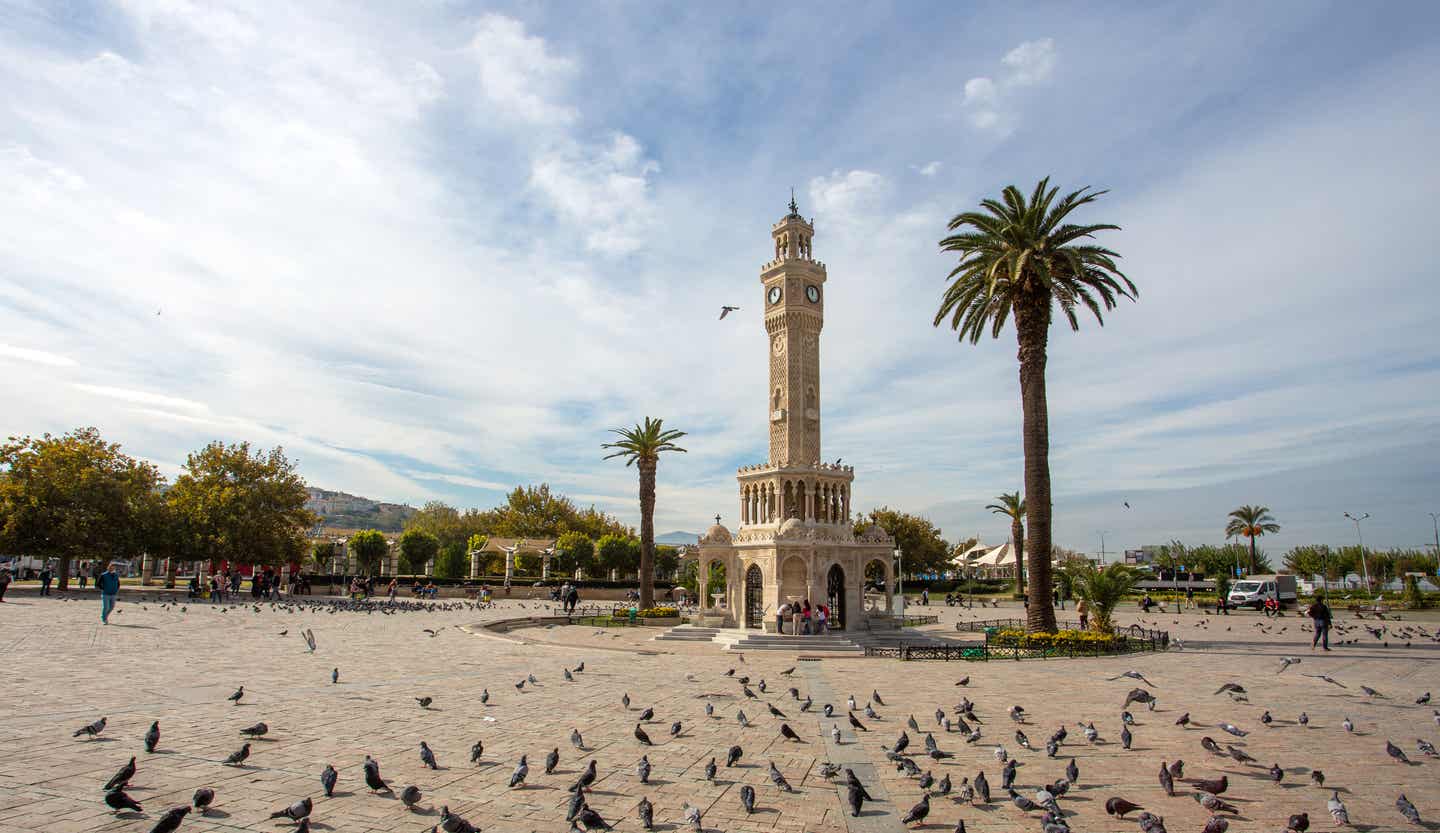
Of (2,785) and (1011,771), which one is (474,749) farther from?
(1011,771)

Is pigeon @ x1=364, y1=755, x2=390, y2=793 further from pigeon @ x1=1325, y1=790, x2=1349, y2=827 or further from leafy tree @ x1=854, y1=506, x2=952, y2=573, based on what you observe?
leafy tree @ x1=854, y1=506, x2=952, y2=573

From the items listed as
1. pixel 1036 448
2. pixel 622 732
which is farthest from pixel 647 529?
pixel 622 732

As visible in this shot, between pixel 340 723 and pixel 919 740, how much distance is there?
8035 millimetres

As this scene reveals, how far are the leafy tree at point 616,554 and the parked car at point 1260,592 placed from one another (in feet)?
150

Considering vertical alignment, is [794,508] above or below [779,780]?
above

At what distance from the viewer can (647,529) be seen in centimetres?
3788

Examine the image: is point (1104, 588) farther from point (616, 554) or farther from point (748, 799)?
point (616, 554)

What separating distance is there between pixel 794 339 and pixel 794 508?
7639 millimetres

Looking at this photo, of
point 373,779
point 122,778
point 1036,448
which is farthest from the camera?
point 1036,448

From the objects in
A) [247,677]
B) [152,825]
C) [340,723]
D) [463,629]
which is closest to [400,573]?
[463,629]

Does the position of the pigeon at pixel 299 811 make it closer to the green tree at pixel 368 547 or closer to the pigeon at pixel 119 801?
the pigeon at pixel 119 801

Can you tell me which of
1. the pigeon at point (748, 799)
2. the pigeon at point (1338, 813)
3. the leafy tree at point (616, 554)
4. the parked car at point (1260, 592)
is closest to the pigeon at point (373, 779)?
the pigeon at point (748, 799)

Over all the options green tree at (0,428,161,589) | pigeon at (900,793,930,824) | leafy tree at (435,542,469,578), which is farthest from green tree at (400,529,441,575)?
pigeon at (900,793,930,824)

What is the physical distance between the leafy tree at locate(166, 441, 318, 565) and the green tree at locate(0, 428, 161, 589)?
2.30m
